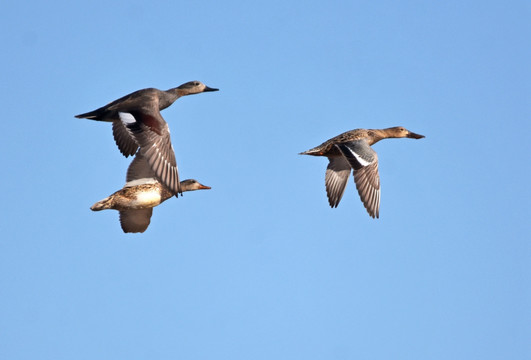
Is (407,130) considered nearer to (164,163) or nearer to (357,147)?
(357,147)

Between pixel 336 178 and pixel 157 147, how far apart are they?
452 centimetres

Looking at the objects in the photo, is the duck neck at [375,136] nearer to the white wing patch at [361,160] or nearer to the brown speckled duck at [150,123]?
the white wing patch at [361,160]

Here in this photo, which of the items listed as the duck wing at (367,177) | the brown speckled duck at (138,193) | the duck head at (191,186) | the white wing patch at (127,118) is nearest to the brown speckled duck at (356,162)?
the duck wing at (367,177)

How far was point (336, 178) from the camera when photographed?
18422 mm

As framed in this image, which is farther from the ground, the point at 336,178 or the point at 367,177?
the point at 336,178

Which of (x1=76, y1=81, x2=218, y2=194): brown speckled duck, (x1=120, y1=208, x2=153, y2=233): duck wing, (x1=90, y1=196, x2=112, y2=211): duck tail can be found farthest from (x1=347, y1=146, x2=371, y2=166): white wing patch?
(x1=90, y1=196, x2=112, y2=211): duck tail

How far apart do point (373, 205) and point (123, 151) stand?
4519mm

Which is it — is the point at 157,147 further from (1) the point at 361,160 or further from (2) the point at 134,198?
(1) the point at 361,160

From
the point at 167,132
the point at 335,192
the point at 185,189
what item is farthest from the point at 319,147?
the point at 167,132

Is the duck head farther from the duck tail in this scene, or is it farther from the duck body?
the duck tail

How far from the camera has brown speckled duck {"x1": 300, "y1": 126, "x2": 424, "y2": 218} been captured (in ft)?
54.4

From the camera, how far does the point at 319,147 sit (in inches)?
709

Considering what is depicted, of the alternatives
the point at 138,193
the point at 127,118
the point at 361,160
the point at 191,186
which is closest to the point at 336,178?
the point at 361,160

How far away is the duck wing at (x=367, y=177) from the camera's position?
54.2 ft
